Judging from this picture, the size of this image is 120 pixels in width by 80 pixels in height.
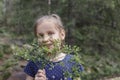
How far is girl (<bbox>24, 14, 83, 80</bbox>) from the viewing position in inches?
113

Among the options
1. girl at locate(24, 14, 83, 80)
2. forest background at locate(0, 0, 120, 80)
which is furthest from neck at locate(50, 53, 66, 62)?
forest background at locate(0, 0, 120, 80)

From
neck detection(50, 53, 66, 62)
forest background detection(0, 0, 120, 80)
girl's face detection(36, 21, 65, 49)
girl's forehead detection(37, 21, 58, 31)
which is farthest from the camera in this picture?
forest background detection(0, 0, 120, 80)

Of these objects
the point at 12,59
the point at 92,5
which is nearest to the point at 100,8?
the point at 92,5

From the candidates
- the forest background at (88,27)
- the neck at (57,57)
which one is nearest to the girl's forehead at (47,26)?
the neck at (57,57)

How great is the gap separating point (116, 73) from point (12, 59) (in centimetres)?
205

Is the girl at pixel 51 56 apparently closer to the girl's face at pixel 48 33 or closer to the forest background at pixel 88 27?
the girl's face at pixel 48 33

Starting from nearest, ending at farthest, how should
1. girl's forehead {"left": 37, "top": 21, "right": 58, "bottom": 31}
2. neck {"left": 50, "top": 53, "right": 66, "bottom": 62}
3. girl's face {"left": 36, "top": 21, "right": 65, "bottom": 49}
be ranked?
neck {"left": 50, "top": 53, "right": 66, "bottom": 62} < girl's face {"left": 36, "top": 21, "right": 65, "bottom": 49} < girl's forehead {"left": 37, "top": 21, "right": 58, "bottom": 31}

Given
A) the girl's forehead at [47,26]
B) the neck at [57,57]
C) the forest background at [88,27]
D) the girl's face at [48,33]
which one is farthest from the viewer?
the forest background at [88,27]

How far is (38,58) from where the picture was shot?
2764 millimetres

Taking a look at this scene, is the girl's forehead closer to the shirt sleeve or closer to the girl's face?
the girl's face

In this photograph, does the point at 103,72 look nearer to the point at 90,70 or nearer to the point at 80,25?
the point at 90,70

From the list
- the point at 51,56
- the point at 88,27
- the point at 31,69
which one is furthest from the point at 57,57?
the point at 88,27

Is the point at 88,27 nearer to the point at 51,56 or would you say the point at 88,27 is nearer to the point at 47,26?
the point at 47,26

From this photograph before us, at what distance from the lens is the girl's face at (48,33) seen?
294 centimetres
